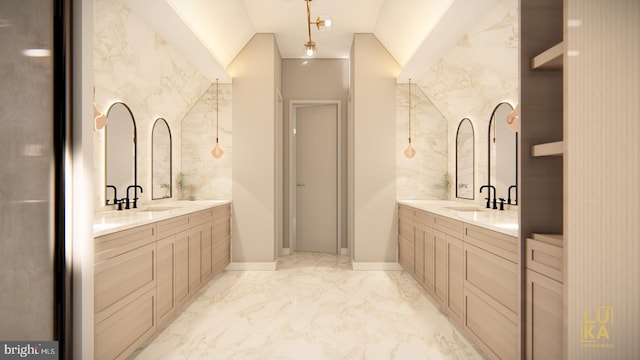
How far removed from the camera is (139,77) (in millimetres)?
2795

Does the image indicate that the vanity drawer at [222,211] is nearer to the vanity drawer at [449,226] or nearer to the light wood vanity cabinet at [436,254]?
the light wood vanity cabinet at [436,254]

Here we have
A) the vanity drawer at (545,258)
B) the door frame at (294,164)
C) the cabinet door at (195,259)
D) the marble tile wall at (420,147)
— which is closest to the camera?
the vanity drawer at (545,258)

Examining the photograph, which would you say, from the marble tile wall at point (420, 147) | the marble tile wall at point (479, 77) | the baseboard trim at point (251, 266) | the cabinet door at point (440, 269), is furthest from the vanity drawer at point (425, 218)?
the baseboard trim at point (251, 266)

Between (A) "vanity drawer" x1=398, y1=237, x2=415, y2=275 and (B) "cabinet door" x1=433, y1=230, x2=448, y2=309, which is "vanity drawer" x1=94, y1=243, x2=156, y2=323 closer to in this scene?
(B) "cabinet door" x1=433, y1=230, x2=448, y2=309

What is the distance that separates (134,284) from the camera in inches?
75.6

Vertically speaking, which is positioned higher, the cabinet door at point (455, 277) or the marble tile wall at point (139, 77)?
the marble tile wall at point (139, 77)

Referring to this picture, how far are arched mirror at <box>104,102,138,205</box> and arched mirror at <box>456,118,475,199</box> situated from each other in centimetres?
336

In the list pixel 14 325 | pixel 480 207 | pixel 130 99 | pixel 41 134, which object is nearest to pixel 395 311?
pixel 480 207

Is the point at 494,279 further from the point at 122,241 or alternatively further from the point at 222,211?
the point at 222,211

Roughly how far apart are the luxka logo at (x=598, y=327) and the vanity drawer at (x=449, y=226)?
1142 mm

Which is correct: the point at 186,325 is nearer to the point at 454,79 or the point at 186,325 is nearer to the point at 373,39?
the point at 454,79

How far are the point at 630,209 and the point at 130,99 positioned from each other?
336 cm

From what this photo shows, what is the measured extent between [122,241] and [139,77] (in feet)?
5.35

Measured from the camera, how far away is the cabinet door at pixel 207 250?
10.4ft
